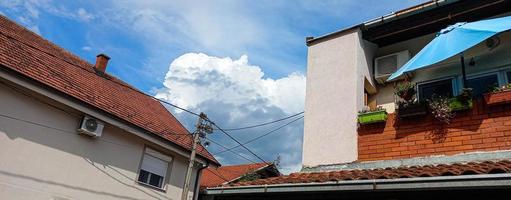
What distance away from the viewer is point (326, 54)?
896cm

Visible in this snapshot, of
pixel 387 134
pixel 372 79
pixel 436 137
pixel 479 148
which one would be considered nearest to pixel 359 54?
pixel 372 79

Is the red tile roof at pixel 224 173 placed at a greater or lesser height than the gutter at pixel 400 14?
lesser

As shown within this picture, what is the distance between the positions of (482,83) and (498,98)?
0.86 metres

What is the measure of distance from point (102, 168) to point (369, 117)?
7495 millimetres

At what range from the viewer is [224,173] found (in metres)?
20.9

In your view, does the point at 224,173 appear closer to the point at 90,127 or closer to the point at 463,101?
the point at 90,127

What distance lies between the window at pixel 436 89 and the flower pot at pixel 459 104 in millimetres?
555

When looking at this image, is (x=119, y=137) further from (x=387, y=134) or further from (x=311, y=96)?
(x=387, y=134)

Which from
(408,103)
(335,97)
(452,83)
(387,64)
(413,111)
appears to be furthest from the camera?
(387,64)

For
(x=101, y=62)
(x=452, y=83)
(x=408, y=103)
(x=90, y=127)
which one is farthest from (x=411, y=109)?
(x=101, y=62)

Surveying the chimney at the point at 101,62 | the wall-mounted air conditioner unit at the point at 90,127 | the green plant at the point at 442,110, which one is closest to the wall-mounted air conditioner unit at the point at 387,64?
the green plant at the point at 442,110

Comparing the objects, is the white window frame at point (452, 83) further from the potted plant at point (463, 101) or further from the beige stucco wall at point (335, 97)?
the beige stucco wall at point (335, 97)

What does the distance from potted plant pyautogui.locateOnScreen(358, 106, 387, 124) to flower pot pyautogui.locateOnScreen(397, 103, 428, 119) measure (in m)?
0.32

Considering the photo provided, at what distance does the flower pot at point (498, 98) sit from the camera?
6231mm
